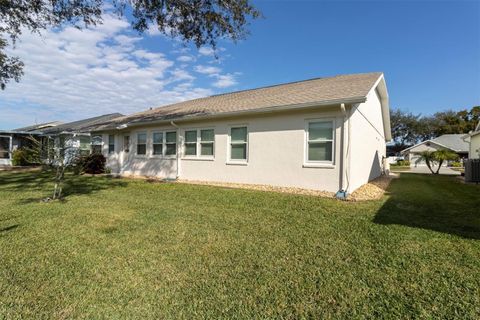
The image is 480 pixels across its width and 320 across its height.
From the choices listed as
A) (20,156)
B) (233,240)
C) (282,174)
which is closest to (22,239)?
(233,240)

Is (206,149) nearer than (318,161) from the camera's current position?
No

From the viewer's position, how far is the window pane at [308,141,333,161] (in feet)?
29.1

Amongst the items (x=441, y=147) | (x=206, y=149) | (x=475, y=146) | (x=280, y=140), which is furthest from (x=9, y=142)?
(x=441, y=147)

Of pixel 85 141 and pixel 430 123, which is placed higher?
pixel 430 123

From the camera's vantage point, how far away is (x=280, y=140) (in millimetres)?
9828

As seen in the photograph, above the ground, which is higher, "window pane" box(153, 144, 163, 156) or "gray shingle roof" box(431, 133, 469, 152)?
"gray shingle roof" box(431, 133, 469, 152)

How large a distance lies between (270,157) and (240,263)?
21.9 ft

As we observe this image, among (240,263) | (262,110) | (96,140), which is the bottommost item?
(240,263)

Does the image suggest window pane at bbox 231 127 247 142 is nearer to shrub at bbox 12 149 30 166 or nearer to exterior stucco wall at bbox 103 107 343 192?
exterior stucco wall at bbox 103 107 343 192

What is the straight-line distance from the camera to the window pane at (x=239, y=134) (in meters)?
10.9

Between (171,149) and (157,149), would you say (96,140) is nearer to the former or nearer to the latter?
(157,149)

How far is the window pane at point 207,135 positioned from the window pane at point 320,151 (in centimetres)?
464

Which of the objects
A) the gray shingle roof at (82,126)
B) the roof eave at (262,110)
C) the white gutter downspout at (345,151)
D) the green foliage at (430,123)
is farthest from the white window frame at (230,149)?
the green foliage at (430,123)

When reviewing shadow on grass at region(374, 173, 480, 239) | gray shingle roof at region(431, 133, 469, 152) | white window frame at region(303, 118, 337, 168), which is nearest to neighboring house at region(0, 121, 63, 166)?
white window frame at region(303, 118, 337, 168)
